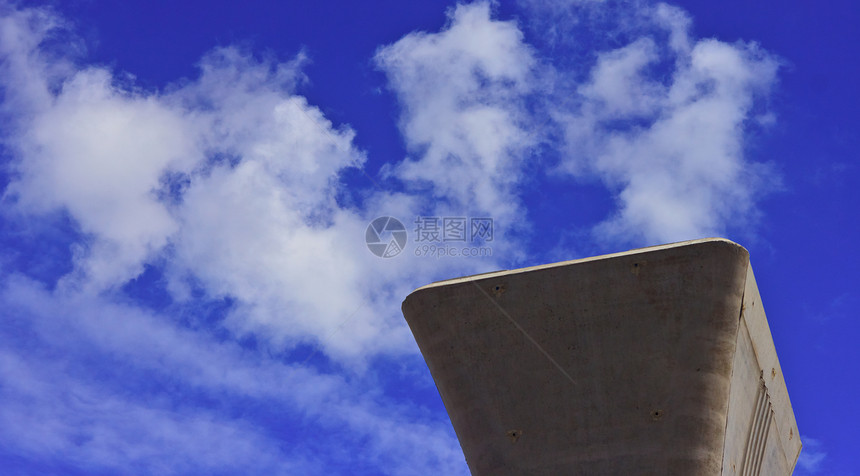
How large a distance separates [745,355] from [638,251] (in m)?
2.41

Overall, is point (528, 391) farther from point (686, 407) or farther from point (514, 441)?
point (686, 407)

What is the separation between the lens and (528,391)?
11812mm

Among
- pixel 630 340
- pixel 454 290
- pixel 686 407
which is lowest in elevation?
pixel 686 407

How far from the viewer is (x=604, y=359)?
11.5 m

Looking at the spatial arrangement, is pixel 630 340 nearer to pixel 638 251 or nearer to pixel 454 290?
pixel 638 251

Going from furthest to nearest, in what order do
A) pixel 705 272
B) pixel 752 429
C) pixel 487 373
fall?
pixel 752 429 → pixel 487 373 → pixel 705 272

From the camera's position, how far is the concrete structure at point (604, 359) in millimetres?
11266

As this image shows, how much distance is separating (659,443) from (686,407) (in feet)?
2.02

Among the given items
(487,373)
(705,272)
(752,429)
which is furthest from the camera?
(752,429)

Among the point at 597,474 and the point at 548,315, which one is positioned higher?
the point at 548,315

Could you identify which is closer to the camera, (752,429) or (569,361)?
(569,361)

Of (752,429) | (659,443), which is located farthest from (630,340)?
(752,429)

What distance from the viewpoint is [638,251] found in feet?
37.2

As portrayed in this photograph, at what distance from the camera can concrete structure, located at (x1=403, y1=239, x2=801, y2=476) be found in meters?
11.3
